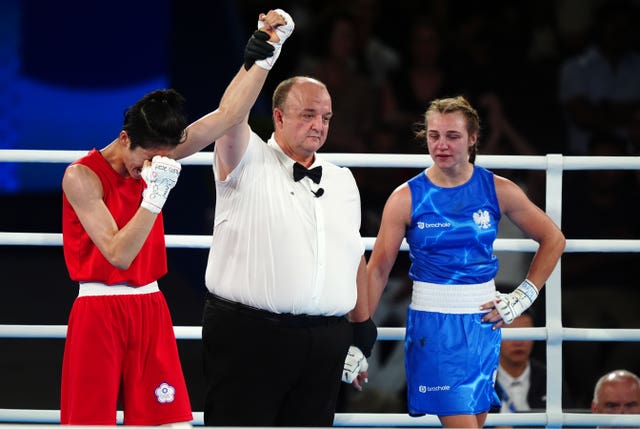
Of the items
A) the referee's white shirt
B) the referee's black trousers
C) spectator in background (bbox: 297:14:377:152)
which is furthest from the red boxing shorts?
spectator in background (bbox: 297:14:377:152)

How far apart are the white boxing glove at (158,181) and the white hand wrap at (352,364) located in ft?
2.82

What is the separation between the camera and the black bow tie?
3033 mm

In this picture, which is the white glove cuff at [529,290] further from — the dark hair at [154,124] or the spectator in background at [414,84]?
the spectator in background at [414,84]

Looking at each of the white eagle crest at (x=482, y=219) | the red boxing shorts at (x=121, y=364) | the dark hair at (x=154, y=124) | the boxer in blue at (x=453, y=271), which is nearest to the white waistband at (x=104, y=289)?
the red boxing shorts at (x=121, y=364)

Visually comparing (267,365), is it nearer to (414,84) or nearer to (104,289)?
(104,289)

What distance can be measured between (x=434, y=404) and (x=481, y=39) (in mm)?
3404

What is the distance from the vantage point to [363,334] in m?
3.25

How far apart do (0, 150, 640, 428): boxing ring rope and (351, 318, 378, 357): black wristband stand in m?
0.24

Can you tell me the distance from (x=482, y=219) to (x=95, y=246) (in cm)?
119

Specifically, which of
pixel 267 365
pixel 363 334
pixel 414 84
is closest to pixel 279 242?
pixel 267 365

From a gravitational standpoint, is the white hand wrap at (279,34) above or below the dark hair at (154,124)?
above

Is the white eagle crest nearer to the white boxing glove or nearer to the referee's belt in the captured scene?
the referee's belt

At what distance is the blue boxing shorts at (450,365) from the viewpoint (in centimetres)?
318

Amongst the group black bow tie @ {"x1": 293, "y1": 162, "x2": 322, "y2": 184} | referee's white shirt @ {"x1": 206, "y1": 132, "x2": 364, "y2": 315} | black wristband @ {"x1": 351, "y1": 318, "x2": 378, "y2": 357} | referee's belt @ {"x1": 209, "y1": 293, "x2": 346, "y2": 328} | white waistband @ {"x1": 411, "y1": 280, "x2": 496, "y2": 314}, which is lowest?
black wristband @ {"x1": 351, "y1": 318, "x2": 378, "y2": 357}
